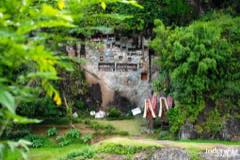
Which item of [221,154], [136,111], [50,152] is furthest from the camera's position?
[136,111]

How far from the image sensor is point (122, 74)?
13.5m

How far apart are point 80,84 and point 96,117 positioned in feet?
2.81

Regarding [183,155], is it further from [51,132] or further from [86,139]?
[51,132]

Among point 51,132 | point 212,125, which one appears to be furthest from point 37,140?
point 212,125

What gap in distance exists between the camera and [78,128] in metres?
12.0

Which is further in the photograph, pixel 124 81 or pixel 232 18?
pixel 124 81

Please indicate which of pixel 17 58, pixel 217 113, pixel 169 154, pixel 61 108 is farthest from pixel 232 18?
pixel 17 58

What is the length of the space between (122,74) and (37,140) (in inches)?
122

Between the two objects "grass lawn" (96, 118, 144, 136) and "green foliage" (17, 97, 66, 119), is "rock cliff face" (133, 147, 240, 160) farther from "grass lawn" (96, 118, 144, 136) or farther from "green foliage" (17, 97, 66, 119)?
"green foliage" (17, 97, 66, 119)

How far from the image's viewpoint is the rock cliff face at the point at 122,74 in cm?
1341

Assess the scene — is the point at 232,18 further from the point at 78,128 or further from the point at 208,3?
the point at 78,128

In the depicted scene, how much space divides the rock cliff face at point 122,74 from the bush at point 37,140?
8.25 feet

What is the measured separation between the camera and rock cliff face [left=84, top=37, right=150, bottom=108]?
13406 millimetres

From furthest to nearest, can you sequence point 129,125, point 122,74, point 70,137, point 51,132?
point 122,74
point 129,125
point 51,132
point 70,137
